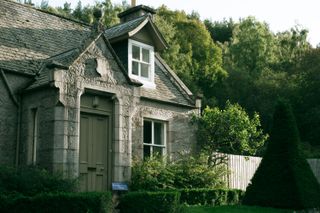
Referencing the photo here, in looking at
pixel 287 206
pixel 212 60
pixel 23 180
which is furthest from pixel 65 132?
pixel 212 60

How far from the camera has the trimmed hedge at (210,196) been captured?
16.8 m

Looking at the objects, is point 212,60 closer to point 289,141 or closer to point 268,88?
point 268,88

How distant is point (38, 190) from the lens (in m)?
12.9

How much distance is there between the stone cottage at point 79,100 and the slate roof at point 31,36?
41 mm

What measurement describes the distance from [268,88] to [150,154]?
28.4 metres

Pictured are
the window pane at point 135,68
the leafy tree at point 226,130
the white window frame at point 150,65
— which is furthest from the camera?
the leafy tree at point 226,130

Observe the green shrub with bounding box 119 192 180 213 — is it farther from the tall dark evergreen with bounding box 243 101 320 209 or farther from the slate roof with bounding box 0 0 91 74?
the slate roof with bounding box 0 0 91 74

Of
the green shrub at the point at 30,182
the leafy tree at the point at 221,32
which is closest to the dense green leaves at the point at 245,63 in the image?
the leafy tree at the point at 221,32

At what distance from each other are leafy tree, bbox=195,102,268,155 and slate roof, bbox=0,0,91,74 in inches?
252

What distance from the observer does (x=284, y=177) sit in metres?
16.4

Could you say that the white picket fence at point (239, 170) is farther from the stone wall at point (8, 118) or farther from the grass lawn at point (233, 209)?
the stone wall at point (8, 118)

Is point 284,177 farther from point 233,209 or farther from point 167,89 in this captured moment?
point 167,89

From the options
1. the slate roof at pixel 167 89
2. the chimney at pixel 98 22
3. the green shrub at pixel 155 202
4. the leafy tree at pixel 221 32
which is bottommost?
the green shrub at pixel 155 202

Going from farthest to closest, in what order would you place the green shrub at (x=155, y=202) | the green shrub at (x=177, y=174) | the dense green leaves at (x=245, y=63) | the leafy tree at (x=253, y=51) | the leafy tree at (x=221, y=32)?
the leafy tree at (x=221, y=32) → the leafy tree at (x=253, y=51) → the dense green leaves at (x=245, y=63) → the green shrub at (x=177, y=174) → the green shrub at (x=155, y=202)
